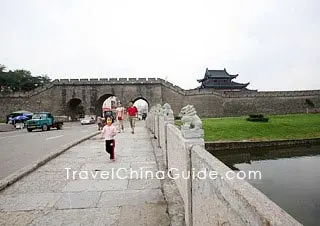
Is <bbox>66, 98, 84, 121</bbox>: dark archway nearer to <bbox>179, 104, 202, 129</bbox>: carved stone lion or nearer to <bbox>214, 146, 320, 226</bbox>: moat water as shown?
<bbox>214, 146, 320, 226</bbox>: moat water

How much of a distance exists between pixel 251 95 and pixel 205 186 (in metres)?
46.6

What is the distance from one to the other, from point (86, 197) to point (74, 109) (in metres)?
48.5

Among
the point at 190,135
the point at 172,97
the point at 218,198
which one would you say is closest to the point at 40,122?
the point at 190,135

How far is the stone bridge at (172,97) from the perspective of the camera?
46562 mm

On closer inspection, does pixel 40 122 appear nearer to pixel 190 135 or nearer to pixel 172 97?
pixel 190 135

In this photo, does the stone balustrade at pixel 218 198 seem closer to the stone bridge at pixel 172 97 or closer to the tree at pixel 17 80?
the stone bridge at pixel 172 97

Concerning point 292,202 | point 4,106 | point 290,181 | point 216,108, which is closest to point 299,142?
point 290,181

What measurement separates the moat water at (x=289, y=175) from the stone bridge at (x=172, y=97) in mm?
26540

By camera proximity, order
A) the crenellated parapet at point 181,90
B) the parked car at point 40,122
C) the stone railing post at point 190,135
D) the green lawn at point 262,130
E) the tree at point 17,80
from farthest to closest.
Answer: the tree at point 17,80 → the crenellated parapet at point 181,90 → the parked car at point 40,122 → the green lawn at point 262,130 → the stone railing post at point 190,135

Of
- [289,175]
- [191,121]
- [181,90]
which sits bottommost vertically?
[289,175]

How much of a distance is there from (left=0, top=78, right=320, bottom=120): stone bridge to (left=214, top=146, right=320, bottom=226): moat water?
87.1ft

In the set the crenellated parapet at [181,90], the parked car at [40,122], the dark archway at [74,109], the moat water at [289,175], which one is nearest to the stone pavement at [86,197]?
the moat water at [289,175]

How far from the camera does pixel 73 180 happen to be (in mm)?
6363

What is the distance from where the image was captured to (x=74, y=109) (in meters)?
51.7
